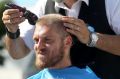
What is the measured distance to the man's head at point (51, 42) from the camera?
4.06 metres

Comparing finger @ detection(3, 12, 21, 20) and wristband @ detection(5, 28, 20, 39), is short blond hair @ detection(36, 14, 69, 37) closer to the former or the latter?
finger @ detection(3, 12, 21, 20)

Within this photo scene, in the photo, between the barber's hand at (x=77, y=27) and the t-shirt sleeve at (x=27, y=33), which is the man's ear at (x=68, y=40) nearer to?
the barber's hand at (x=77, y=27)

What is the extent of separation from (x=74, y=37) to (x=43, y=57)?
28 cm

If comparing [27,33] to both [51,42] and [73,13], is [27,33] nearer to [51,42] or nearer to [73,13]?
[73,13]

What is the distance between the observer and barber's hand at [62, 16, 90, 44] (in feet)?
13.2

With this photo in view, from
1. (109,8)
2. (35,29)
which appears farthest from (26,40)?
(109,8)

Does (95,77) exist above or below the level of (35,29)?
below

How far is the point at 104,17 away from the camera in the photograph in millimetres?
4383

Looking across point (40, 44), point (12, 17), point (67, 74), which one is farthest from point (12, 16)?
point (67, 74)

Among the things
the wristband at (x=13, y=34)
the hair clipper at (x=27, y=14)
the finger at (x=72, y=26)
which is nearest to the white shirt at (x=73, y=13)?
the wristband at (x=13, y=34)

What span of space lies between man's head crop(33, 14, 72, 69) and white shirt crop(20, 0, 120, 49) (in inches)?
9.7

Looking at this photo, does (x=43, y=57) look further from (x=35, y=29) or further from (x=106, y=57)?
(x=106, y=57)

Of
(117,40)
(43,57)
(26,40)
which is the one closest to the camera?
(43,57)

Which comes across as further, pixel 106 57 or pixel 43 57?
pixel 106 57
